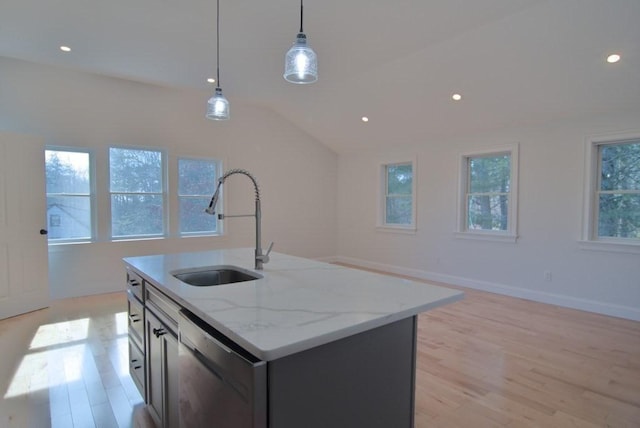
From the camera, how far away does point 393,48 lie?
12.3ft

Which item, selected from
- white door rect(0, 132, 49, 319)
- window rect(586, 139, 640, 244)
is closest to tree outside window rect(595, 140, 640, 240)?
window rect(586, 139, 640, 244)

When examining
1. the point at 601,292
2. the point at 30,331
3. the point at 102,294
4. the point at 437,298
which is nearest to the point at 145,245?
the point at 102,294

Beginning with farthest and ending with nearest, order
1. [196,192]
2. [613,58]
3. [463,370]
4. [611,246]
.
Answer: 1. [196,192]
2. [611,246]
3. [613,58]
4. [463,370]

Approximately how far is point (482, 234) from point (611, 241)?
57.0 inches

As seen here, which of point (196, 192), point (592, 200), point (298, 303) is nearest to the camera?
point (298, 303)

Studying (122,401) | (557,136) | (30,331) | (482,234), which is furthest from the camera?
(482,234)

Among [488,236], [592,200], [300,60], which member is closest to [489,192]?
[488,236]

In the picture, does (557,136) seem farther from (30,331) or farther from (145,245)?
(30,331)

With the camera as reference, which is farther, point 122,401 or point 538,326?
point 538,326

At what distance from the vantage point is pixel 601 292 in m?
4.02

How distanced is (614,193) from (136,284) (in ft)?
15.8

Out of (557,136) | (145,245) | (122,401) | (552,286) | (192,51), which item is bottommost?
(122,401)

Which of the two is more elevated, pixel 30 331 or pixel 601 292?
pixel 601 292

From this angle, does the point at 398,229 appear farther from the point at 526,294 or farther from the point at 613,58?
the point at 613,58
